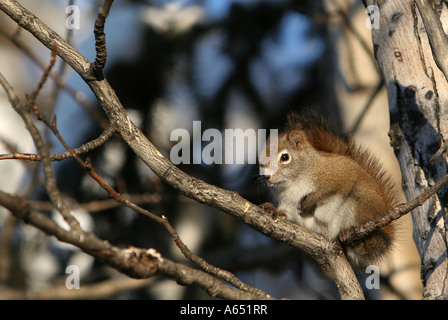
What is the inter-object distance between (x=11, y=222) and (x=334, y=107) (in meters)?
2.95

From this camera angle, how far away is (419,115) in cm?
245

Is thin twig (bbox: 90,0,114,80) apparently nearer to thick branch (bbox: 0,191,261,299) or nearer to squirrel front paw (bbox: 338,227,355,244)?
thick branch (bbox: 0,191,261,299)

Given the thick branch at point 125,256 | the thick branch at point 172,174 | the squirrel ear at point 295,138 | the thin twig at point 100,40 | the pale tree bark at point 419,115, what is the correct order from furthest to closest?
the squirrel ear at point 295,138
the pale tree bark at point 419,115
the thick branch at point 172,174
the thin twig at point 100,40
the thick branch at point 125,256

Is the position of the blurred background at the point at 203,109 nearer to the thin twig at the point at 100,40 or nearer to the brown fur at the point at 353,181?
the brown fur at the point at 353,181

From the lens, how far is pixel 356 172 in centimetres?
295

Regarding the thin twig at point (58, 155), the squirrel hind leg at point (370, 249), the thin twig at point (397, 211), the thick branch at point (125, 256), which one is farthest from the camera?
the squirrel hind leg at point (370, 249)

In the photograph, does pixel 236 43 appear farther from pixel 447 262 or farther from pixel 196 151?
pixel 447 262

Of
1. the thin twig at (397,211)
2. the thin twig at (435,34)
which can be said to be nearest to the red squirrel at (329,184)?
the thin twig at (397,211)

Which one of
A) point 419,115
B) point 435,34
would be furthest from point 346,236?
point 435,34

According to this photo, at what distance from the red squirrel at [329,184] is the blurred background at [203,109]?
116 cm

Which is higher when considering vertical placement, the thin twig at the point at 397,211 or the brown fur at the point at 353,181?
the brown fur at the point at 353,181

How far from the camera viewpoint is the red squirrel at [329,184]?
274 cm

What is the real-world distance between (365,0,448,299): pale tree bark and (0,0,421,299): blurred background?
1.75 m
